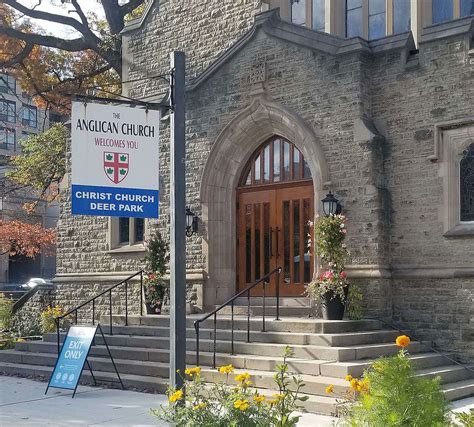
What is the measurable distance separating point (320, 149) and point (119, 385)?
528cm

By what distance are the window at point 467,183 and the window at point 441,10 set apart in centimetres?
290

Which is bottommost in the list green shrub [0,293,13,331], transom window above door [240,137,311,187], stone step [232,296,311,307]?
green shrub [0,293,13,331]

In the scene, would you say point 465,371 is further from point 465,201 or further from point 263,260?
point 263,260

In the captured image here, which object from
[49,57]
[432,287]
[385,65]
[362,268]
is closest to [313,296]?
[362,268]

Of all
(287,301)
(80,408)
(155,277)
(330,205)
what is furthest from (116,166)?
(155,277)

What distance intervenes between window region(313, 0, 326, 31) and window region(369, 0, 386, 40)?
995mm

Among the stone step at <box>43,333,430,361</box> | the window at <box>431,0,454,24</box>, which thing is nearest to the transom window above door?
the window at <box>431,0,454,24</box>

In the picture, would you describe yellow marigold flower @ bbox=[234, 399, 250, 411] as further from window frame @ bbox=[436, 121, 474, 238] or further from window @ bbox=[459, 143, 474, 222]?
window @ bbox=[459, 143, 474, 222]

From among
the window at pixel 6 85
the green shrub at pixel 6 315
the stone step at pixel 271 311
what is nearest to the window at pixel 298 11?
the stone step at pixel 271 311

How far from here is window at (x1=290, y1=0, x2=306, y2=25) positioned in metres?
15.5

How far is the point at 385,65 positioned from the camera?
13.0 m

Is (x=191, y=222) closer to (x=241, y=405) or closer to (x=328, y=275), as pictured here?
(x=328, y=275)

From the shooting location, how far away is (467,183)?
1210 cm

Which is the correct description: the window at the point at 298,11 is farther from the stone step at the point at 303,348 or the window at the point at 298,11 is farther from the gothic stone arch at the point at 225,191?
the stone step at the point at 303,348
